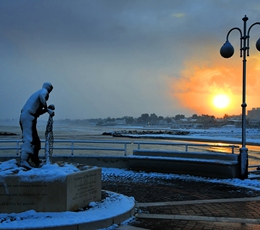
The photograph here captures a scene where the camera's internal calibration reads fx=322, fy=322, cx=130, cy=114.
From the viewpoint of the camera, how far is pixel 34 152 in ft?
24.5

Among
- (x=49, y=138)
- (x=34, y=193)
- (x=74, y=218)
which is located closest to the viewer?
(x=74, y=218)

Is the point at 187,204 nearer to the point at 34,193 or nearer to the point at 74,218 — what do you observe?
the point at 74,218

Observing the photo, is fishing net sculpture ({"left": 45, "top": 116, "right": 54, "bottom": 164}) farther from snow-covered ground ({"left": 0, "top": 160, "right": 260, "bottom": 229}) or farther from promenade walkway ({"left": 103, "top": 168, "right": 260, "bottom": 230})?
promenade walkway ({"left": 103, "top": 168, "right": 260, "bottom": 230})

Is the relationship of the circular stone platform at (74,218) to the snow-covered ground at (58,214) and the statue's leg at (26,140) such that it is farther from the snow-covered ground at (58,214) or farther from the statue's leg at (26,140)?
the statue's leg at (26,140)

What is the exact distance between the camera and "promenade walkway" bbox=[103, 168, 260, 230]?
669 centimetres

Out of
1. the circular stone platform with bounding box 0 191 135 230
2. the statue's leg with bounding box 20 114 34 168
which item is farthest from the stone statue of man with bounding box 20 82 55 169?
the circular stone platform with bounding box 0 191 135 230

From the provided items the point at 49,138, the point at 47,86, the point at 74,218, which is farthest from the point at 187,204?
the point at 47,86

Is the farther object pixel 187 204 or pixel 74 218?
pixel 187 204

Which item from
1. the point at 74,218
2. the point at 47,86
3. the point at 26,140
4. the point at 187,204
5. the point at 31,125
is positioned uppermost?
the point at 47,86

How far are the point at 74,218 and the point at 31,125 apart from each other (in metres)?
2.49

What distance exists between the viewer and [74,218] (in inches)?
245

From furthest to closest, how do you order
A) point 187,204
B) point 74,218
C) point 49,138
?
point 187,204 → point 49,138 → point 74,218

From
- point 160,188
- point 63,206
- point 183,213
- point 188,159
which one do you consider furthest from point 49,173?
point 188,159

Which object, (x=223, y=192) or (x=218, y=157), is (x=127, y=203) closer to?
(x=223, y=192)
